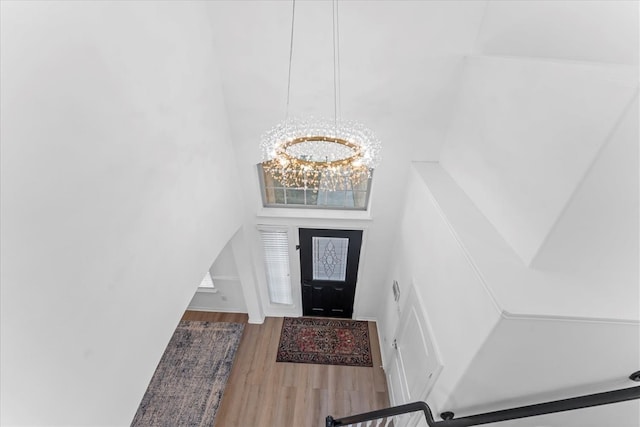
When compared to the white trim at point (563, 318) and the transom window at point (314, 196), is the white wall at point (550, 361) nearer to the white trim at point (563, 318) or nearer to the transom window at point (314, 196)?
the white trim at point (563, 318)

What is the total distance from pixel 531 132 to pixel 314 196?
2.97 meters

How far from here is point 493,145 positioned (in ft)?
8.84

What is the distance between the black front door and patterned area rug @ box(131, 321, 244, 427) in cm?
150

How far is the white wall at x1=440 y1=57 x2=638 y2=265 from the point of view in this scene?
1.67 meters

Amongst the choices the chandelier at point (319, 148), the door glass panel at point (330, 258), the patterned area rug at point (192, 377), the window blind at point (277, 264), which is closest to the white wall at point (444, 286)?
the chandelier at point (319, 148)

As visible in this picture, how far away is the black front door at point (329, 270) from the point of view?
4877 millimetres

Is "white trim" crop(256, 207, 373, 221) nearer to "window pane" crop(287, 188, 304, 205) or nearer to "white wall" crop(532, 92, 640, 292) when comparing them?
"window pane" crop(287, 188, 304, 205)

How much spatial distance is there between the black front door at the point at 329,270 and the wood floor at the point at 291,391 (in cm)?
94

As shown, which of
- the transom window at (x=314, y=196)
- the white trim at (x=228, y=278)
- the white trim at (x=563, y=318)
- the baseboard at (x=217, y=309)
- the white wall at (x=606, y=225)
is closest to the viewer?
the white wall at (x=606, y=225)

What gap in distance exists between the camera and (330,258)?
5141mm

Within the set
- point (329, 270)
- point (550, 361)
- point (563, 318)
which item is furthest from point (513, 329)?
point (329, 270)

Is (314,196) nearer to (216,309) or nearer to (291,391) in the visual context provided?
(291,391)

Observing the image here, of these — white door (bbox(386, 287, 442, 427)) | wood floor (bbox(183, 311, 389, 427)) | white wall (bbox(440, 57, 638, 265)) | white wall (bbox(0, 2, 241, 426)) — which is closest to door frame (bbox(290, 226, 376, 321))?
wood floor (bbox(183, 311, 389, 427))

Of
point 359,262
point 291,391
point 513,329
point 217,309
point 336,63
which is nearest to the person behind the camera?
point 513,329
